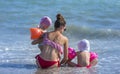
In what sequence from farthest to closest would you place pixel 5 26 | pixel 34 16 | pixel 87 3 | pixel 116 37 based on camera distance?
pixel 87 3
pixel 34 16
pixel 5 26
pixel 116 37

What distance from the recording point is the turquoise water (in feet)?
29.8

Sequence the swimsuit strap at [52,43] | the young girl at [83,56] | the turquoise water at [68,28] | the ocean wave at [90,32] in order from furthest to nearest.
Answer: the ocean wave at [90,32] < the turquoise water at [68,28] < the young girl at [83,56] < the swimsuit strap at [52,43]

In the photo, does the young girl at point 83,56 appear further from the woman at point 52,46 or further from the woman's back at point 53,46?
the woman's back at point 53,46

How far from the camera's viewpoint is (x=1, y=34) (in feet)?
40.1

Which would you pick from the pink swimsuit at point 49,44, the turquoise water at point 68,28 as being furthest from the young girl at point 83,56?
the pink swimsuit at point 49,44

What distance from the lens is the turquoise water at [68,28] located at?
909 centimetres

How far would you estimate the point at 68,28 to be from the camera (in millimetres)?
13570

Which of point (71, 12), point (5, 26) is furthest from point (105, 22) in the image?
point (5, 26)

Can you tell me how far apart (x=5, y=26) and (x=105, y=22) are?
11.0ft

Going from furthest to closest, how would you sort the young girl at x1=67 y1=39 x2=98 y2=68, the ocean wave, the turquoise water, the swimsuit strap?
1. the ocean wave
2. the turquoise water
3. the young girl at x1=67 y1=39 x2=98 y2=68
4. the swimsuit strap

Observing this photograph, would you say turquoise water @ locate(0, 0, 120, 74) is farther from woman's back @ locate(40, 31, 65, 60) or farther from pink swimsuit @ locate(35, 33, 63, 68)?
woman's back @ locate(40, 31, 65, 60)

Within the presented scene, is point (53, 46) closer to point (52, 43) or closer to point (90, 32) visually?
point (52, 43)

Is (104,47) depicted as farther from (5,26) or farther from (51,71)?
(5,26)

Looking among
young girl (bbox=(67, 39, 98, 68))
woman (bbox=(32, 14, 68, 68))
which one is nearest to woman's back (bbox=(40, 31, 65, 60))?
woman (bbox=(32, 14, 68, 68))
